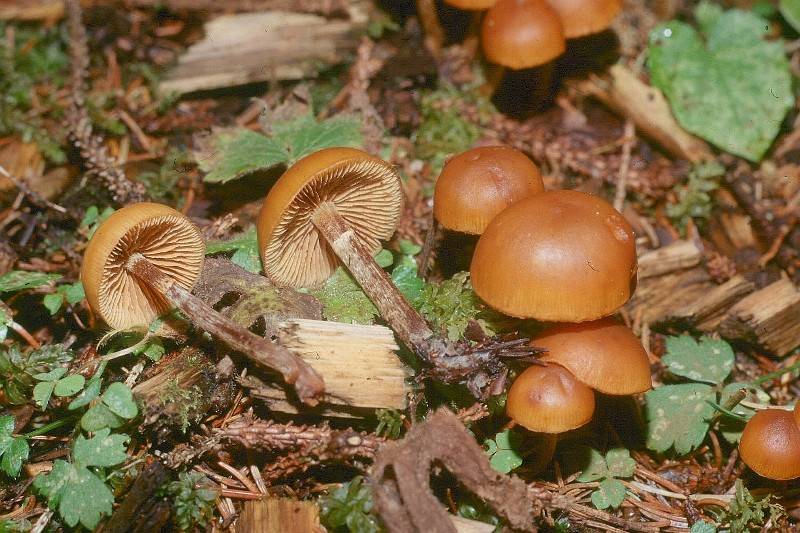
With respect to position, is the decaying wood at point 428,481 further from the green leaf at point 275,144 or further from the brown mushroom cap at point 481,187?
the green leaf at point 275,144

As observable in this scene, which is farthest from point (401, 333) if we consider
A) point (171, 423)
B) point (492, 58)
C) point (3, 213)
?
point (3, 213)

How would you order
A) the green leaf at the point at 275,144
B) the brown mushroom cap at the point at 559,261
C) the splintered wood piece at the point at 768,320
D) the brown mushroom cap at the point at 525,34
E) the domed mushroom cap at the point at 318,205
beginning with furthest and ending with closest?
1. the brown mushroom cap at the point at 525,34
2. the green leaf at the point at 275,144
3. the splintered wood piece at the point at 768,320
4. the domed mushroom cap at the point at 318,205
5. the brown mushroom cap at the point at 559,261

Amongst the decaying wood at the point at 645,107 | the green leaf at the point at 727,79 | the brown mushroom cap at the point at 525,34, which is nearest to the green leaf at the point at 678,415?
the decaying wood at the point at 645,107

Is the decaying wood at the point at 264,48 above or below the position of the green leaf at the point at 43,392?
above

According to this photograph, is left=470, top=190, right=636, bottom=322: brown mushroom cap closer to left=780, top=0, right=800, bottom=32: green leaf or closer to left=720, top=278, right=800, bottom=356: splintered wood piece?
left=720, top=278, right=800, bottom=356: splintered wood piece

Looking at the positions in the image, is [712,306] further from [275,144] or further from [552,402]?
[275,144]

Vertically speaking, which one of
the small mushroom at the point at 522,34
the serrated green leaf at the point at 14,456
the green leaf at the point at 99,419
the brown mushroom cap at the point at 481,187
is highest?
the small mushroom at the point at 522,34

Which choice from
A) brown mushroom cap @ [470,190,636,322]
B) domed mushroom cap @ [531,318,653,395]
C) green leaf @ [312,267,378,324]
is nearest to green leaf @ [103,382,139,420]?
green leaf @ [312,267,378,324]
